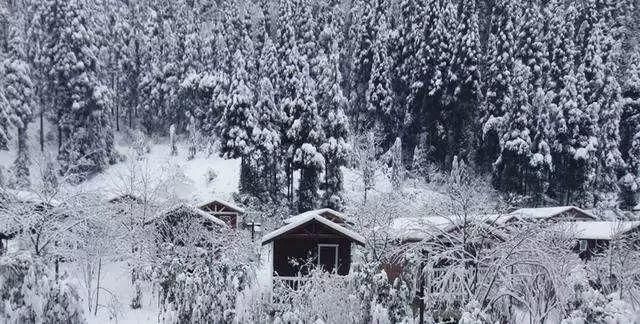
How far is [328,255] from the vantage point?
31016 millimetres

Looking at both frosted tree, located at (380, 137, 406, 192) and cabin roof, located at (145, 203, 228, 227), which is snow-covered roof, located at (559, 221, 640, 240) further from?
cabin roof, located at (145, 203, 228, 227)

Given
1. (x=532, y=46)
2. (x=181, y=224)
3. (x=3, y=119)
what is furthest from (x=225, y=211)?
(x=532, y=46)

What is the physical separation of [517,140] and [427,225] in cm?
3231

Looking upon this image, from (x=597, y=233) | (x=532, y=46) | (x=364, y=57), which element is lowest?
(x=597, y=233)

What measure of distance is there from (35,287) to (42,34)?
46.4 meters

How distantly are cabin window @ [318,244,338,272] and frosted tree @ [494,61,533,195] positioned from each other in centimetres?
2464

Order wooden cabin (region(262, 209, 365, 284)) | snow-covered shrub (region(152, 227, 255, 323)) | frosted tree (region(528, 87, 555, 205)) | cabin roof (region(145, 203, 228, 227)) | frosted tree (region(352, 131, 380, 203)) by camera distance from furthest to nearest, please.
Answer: frosted tree (region(528, 87, 555, 205)) → frosted tree (region(352, 131, 380, 203)) → cabin roof (region(145, 203, 228, 227)) → wooden cabin (region(262, 209, 365, 284)) → snow-covered shrub (region(152, 227, 255, 323))

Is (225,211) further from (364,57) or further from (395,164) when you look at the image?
(364,57)

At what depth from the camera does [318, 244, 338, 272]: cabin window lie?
30.9 metres

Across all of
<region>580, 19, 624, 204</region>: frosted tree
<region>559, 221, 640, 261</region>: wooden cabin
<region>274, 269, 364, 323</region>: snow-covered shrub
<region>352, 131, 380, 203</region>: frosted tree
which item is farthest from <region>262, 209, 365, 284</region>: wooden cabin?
<region>580, 19, 624, 204</region>: frosted tree

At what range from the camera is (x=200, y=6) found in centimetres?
6775

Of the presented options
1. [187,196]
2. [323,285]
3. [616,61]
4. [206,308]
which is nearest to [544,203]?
[616,61]

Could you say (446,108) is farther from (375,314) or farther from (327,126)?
(375,314)

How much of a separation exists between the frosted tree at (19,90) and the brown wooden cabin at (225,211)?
738 inches
